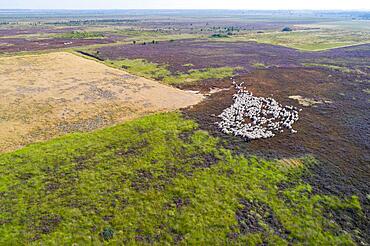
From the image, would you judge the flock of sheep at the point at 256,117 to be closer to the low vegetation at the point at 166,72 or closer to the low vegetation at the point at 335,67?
the low vegetation at the point at 166,72

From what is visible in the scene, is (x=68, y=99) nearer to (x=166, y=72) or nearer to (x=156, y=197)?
(x=166, y=72)

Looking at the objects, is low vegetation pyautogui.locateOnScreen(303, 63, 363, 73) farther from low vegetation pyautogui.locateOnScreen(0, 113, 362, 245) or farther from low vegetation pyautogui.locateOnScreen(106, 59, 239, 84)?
low vegetation pyautogui.locateOnScreen(0, 113, 362, 245)

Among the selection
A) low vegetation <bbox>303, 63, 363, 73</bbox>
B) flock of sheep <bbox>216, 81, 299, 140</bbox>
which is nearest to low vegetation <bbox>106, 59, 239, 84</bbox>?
flock of sheep <bbox>216, 81, 299, 140</bbox>

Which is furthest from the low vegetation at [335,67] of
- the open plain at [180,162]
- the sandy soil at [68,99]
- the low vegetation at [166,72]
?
the sandy soil at [68,99]

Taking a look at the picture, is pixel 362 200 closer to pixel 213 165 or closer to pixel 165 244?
pixel 213 165

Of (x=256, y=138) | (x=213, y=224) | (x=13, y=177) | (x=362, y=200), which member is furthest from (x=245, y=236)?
(x=13, y=177)
